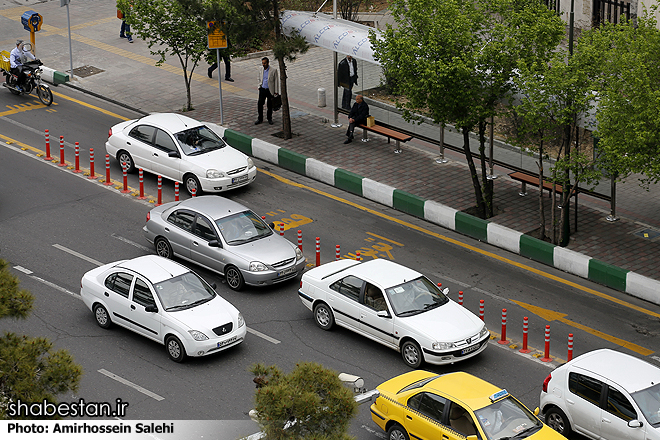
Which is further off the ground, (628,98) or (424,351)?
(628,98)

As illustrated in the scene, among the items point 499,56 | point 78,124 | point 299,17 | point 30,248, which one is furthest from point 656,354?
point 78,124

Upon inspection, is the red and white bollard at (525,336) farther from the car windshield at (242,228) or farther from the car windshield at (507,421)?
the car windshield at (242,228)

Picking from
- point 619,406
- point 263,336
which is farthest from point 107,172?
point 619,406

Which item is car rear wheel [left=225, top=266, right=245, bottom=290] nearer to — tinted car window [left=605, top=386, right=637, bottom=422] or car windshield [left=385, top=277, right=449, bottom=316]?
car windshield [left=385, top=277, right=449, bottom=316]

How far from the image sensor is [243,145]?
25.2m

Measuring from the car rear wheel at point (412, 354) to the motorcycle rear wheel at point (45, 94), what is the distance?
16669 millimetres

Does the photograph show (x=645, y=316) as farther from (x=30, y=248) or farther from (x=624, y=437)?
(x=30, y=248)

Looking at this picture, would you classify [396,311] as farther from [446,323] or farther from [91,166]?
[91,166]

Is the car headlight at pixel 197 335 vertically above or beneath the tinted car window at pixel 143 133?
beneath

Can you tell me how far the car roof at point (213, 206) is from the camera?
1842 cm

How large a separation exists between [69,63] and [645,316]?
21847 millimetres

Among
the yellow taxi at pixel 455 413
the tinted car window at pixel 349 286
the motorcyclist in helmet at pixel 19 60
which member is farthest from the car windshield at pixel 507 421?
the motorcyclist in helmet at pixel 19 60

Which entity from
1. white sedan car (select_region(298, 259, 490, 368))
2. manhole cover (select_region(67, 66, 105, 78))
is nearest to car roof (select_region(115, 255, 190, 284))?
white sedan car (select_region(298, 259, 490, 368))

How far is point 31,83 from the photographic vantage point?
27.8 meters
